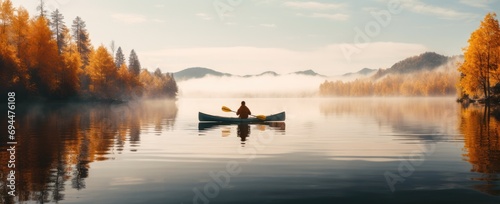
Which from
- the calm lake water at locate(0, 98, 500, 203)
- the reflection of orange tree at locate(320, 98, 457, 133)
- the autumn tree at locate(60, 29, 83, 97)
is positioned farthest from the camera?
the autumn tree at locate(60, 29, 83, 97)

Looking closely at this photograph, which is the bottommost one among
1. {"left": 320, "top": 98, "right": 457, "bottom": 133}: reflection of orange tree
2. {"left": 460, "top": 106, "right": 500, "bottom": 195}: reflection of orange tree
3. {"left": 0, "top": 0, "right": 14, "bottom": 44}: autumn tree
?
{"left": 460, "top": 106, "right": 500, "bottom": 195}: reflection of orange tree

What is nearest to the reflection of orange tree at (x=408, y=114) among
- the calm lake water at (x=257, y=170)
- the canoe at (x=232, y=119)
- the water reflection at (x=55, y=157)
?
the canoe at (x=232, y=119)

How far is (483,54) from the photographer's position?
69500 mm

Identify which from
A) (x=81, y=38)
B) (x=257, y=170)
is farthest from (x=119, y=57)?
(x=257, y=170)

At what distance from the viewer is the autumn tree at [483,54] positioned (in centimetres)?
6856

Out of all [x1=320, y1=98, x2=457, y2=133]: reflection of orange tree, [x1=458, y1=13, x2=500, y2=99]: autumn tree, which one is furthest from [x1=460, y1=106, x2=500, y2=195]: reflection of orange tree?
[x1=458, y1=13, x2=500, y2=99]: autumn tree

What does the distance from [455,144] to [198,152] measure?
481 inches

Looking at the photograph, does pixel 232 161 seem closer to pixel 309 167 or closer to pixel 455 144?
pixel 309 167

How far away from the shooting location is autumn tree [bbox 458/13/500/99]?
68562 mm

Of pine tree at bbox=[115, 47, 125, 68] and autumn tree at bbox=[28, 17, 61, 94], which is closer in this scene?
autumn tree at bbox=[28, 17, 61, 94]

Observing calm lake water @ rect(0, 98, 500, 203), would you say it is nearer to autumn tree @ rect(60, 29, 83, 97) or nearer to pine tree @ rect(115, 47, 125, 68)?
autumn tree @ rect(60, 29, 83, 97)

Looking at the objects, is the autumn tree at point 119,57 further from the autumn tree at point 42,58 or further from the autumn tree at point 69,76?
the autumn tree at point 42,58

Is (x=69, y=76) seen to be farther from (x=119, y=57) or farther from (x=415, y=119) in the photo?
(x=119, y=57)

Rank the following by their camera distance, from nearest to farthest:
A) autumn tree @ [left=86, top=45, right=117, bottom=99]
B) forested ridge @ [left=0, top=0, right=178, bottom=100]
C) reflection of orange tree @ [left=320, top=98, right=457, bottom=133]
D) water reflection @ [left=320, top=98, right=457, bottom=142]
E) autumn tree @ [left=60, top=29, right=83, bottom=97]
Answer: water reflection @ [left=320, top=98, right=457, bottom=142] < reflection of orange tree @ [left=320, top=98, right=457, bottom=133] < forested ridge @ [left=0, top=0, right=178, bottom=100] < autumn tree @ [left=60, top=29, right=83, bottom=97] < autumn tree @ [left=86, top=45, right=117, bottom=99]
